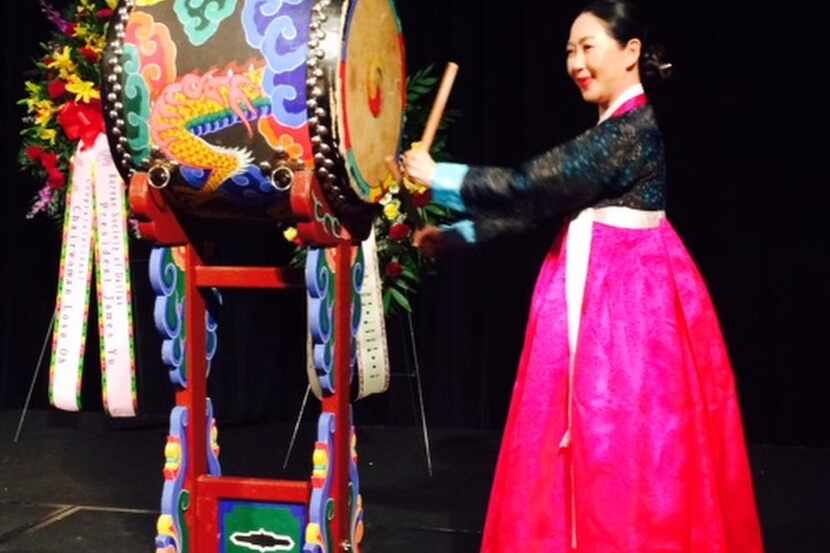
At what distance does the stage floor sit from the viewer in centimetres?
336

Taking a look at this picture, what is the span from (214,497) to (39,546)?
67cm

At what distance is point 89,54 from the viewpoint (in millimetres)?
3920

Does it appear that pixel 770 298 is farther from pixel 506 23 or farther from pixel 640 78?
pixel 640 78

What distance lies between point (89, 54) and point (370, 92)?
155 cm

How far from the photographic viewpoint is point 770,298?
4254 millimetres

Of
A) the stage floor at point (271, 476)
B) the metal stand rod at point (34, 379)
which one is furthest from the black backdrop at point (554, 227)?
the metal stand rod at point (34, 379)

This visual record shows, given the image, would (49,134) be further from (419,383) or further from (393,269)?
(419,383)

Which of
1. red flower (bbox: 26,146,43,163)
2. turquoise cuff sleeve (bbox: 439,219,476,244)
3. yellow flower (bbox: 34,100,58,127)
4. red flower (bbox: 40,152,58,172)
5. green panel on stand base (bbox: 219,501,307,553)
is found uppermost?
yellow flower (bbox: 34,100,58,127)

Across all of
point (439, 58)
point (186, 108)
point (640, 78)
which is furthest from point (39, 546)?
point (439, 58)

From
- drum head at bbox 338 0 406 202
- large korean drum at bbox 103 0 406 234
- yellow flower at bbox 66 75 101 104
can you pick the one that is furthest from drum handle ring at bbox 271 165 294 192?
yellow flower at bbox 66 75 101 104

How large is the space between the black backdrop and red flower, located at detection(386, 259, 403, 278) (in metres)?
0.56

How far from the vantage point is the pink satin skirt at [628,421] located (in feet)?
7.99

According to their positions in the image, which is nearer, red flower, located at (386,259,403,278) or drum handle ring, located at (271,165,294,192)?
drum handle ring, located at (271,165,294,192)

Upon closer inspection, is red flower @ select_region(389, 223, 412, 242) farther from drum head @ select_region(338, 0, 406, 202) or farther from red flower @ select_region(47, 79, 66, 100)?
red flower @ select_region(47, 79, 66, 100)
